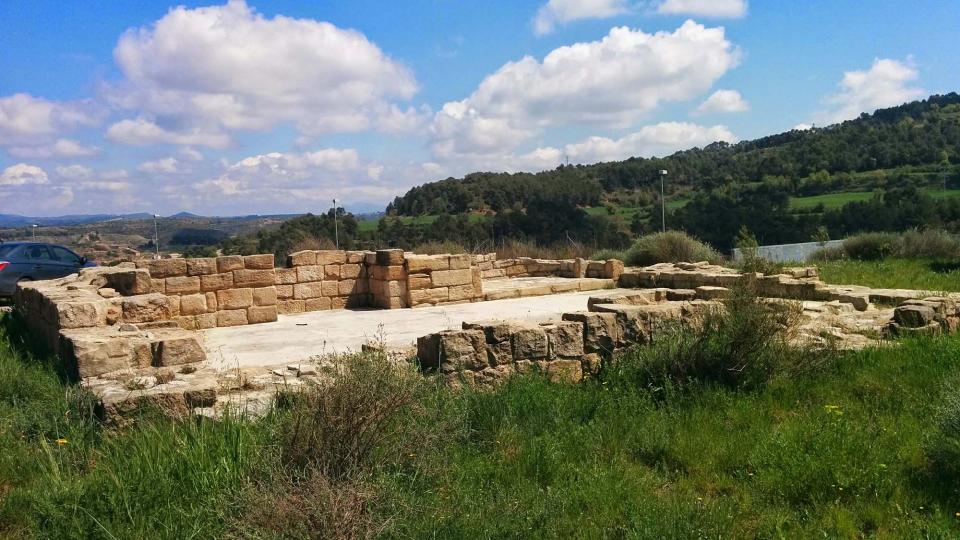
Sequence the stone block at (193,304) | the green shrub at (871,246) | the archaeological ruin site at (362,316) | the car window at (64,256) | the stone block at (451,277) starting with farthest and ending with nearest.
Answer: the green shrub at (871,246) → the car window at (64,256) → the stone block at (451,277) → the stone block at (193,304) → the archaeological ruin site at (362,316)

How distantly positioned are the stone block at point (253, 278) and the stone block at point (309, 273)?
2.72ft

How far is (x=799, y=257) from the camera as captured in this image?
2039cm

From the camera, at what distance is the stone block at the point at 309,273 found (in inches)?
501

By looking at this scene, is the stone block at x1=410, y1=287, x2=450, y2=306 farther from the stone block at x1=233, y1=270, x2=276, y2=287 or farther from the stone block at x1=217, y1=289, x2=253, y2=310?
the stone block at x1=217, y1=289, x2=253, y2=310

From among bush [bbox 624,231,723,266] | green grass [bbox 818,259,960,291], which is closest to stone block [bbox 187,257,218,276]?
bush [bbox 624,231,723,266]

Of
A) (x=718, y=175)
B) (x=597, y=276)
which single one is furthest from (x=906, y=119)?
(x=597, y=276)

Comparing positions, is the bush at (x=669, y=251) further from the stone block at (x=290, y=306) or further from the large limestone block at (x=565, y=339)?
the large limestone block at (x=565, y=339)

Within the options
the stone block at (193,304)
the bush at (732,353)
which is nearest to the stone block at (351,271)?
the stone block at (193,304)

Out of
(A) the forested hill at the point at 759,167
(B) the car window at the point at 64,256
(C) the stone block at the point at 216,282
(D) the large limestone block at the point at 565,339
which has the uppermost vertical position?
(A) the forested hill at the point at 759,167

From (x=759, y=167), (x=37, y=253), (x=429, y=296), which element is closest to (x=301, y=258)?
(x=429, y=296)

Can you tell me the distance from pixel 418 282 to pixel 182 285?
4.10m

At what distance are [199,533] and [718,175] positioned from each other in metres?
51.0

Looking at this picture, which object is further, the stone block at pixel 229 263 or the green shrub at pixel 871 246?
the green shrub at pixel 871 246

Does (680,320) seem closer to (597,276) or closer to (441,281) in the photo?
(441,281)
